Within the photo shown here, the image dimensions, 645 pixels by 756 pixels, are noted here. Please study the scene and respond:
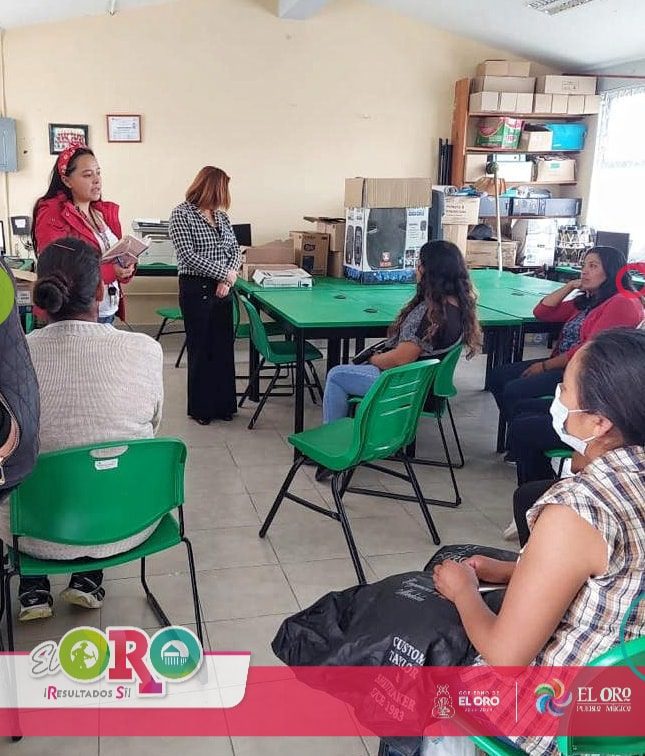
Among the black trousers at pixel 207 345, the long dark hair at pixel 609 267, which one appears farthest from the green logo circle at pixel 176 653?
the long dark hair at pixel 609 267

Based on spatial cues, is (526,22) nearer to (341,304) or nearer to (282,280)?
(282,280)

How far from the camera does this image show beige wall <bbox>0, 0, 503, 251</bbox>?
6.12 m

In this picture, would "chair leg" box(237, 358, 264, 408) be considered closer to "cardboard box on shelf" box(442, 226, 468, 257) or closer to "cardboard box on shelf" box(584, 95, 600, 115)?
"cardboard box on shelf" box(442, 226, 468, 257)

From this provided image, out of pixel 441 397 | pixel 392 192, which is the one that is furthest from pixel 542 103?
pixel 441 397

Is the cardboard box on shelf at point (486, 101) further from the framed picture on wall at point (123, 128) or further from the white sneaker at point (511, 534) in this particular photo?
the white sneaker at point (511, 534)

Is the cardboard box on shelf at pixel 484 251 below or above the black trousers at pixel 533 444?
above

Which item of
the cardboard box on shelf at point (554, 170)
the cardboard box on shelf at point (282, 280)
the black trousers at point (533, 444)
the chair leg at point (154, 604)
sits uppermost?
the cardboard box on shelf at point (554, 170)

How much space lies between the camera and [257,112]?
6.55 metres

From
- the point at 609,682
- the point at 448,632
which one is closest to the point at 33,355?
the point at 448,632

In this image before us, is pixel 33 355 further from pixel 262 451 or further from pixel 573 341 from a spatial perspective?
pixel 573 341

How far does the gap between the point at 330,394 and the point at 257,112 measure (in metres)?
3.99

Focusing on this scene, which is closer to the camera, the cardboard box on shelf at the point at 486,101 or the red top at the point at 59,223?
the red top at the point at 59,223

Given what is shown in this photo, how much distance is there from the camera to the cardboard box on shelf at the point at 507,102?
6.55 m

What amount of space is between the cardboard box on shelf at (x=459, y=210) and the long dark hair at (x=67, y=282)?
3999 millimetres
